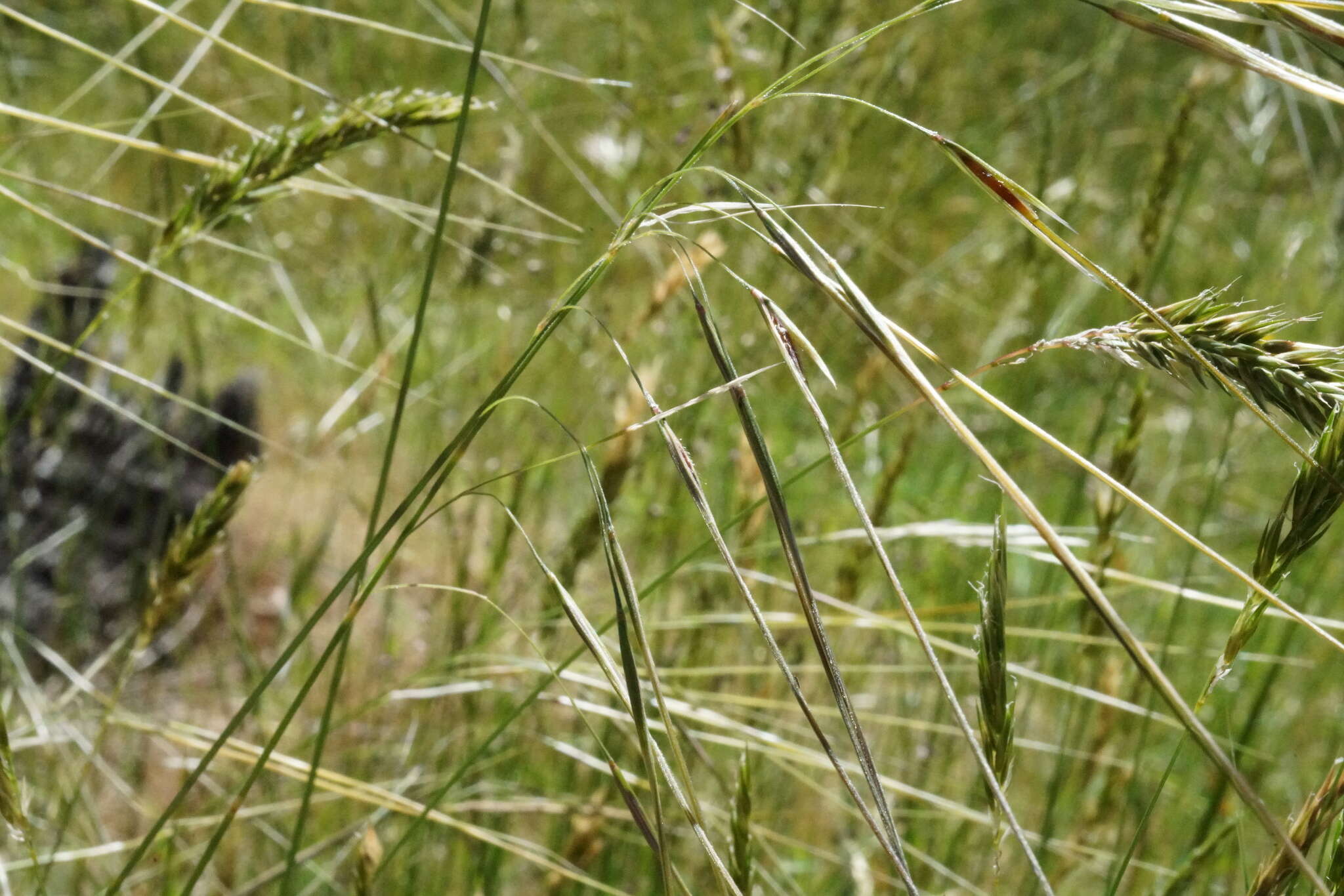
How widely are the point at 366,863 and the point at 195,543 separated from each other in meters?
0.24

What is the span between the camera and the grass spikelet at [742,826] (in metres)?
0.63

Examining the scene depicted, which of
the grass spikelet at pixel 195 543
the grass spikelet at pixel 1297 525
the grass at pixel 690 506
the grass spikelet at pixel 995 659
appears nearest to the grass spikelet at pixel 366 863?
the grass at pixel 690 506

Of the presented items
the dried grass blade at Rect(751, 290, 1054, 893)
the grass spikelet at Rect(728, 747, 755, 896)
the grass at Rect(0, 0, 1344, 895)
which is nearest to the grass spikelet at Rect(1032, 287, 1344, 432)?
the grass at Rect(0, 0, 1344, 895)

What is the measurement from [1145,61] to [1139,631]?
3139 millimetres

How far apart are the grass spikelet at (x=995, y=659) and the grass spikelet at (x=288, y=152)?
432 mm

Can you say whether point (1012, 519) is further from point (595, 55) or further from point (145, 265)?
point (595, 55)

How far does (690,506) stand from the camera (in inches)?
67.5

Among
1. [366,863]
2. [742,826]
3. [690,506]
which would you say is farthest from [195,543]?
[690,506]

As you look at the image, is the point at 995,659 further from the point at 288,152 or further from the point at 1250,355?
the point at 288,152

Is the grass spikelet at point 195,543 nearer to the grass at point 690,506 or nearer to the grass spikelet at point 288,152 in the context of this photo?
the grass at point 690,506

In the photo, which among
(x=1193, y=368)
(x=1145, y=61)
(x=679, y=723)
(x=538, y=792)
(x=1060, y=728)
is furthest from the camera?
(x=1145, y=61)

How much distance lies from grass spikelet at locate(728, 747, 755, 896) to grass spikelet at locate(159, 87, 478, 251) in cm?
45

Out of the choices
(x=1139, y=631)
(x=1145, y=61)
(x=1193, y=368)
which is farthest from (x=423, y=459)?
(x=1145, y=61)

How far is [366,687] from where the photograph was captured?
1.68m
